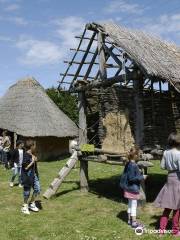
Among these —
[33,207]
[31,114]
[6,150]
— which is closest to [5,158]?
[6,150]

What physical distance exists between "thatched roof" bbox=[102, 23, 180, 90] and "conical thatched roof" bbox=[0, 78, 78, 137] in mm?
12225

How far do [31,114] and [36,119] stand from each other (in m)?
0.58

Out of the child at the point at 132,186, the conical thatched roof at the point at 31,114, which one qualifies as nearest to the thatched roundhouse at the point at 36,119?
the conical thatched roof at the point at 31,114

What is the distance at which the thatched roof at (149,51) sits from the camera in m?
11.4

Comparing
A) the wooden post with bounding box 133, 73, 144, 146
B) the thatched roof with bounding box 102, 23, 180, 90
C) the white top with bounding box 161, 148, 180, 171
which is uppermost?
the thatched roof with bounding box 102, 23, 180, 90

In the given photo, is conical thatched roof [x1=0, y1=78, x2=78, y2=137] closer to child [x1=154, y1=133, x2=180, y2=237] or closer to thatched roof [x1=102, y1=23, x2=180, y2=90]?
thatched roof [x1=102, y1=23, x2=180, y2=90]

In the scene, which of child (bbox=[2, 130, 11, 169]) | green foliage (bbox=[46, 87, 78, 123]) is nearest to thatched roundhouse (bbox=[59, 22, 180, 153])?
child (bbox=[2, 130, 11, 169])

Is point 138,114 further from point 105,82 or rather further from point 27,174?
point 27,174

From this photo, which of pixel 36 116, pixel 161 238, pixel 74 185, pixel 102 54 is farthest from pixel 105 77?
pixel 36 116

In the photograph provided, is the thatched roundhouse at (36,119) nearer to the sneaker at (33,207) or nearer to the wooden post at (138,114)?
the sneaker at (33,207)

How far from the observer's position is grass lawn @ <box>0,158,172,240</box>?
9.14 meters

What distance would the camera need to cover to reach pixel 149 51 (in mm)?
12672

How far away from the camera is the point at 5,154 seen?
835 inches

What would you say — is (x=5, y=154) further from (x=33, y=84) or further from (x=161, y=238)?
(x=161, y=238)
